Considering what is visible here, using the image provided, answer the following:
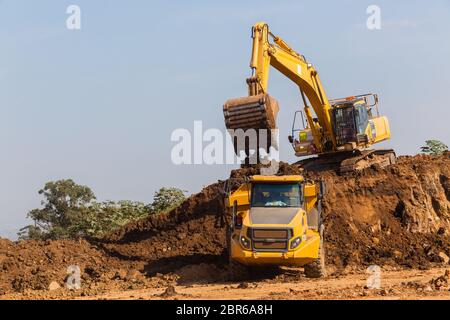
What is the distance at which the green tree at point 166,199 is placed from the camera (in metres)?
30.6

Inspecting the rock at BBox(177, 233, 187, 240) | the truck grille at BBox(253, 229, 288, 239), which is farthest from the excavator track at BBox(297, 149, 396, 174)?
the truck grille at BBox(253, 229, 288, 239)

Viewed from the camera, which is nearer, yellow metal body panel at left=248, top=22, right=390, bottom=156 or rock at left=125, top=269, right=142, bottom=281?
rock at left=125, top=269, right=142, bottom=281

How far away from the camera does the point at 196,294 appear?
16312 mm

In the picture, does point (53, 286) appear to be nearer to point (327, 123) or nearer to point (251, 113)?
point (251, 113)

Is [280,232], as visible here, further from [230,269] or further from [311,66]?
[311,66]

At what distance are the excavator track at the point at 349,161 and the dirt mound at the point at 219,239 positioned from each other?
84 cm

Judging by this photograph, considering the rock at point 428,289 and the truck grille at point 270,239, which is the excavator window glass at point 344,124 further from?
the rock at point 428,289

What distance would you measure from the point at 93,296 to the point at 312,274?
4891 mm

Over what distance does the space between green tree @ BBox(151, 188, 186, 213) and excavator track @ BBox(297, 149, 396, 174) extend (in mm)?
4662

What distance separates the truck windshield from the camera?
59.5 feet

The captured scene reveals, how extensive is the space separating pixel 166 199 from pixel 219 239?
893 centimetres

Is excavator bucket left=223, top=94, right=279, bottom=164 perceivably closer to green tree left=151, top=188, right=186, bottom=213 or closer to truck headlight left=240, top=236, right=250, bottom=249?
truck headlight left=240, top=236, right=250, bottom=249

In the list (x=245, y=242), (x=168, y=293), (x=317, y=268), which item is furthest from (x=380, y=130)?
(x=168, y=293)
